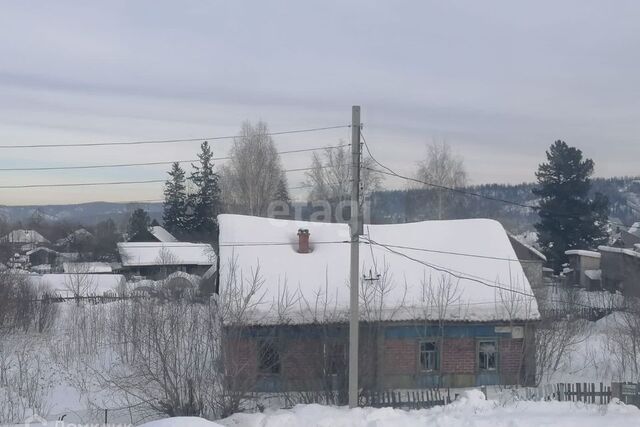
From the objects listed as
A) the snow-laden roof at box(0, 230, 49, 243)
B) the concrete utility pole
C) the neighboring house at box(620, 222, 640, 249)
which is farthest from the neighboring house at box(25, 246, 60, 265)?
the concrete utility pole

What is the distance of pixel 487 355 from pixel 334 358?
4.59m

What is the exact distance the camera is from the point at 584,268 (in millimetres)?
44312

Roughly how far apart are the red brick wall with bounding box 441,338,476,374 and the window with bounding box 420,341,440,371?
0.20m

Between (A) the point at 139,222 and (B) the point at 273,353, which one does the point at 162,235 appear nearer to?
(A) the point at 139,222

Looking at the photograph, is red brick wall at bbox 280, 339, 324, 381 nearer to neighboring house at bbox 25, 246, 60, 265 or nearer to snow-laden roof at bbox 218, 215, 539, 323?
snow-laden roof at bbox 218, 215, 539, 323

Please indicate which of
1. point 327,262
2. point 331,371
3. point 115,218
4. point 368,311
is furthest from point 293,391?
point 115,218

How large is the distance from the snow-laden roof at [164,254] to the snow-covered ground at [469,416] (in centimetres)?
3795

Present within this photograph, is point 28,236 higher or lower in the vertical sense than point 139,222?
lower

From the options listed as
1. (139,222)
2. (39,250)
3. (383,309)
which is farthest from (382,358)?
(39,250)

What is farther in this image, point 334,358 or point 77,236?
point 77,236

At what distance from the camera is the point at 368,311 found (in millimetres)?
17719

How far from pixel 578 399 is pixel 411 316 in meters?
4.62

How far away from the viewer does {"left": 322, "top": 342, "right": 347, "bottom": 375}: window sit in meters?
16.9

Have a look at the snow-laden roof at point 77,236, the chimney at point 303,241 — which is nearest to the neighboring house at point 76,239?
the snow-laden roof at point 77,236
